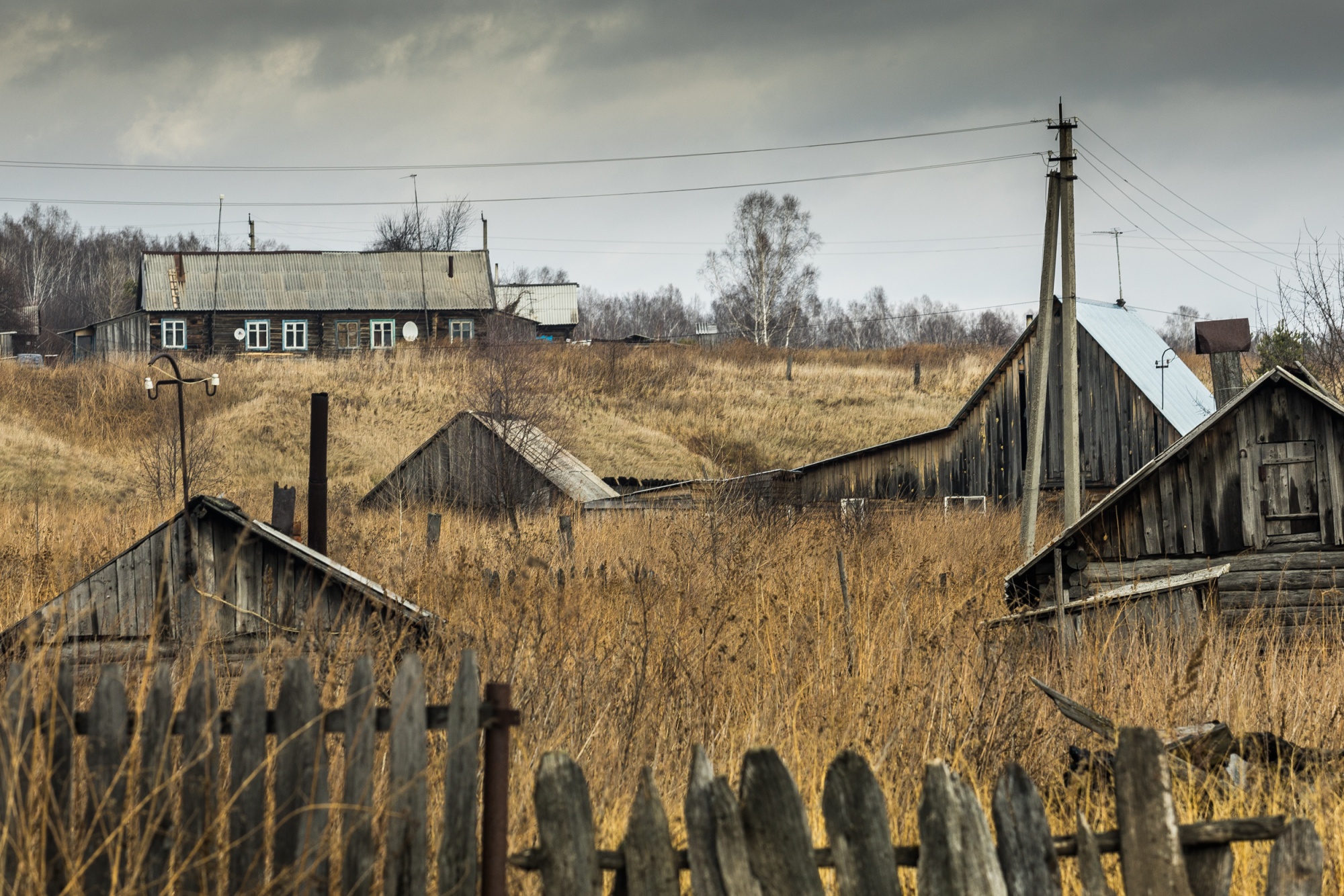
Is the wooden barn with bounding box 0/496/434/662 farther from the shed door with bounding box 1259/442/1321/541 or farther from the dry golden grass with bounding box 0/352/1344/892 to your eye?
the shed door with bounding box 1259/442/1321/541

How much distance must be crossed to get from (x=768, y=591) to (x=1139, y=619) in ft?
10.1

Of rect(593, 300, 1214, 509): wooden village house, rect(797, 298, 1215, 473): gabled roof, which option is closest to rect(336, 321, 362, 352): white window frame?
rect(593, 300, 1214, 509): wooden village house

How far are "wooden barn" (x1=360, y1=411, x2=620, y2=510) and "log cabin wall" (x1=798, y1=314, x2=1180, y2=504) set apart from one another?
17.8 feet

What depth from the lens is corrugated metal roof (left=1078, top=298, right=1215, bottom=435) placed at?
21984 mm

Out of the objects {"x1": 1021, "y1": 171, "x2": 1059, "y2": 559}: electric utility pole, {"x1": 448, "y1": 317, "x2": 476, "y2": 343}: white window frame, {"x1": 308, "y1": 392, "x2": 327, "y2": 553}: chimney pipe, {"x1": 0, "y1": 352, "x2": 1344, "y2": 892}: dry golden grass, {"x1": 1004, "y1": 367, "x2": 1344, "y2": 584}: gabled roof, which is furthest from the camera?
{"x1": 448, "y1": 317, "x2": 476, "y2": 343}: white window frame

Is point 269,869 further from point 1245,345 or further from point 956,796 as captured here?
point 1245,345

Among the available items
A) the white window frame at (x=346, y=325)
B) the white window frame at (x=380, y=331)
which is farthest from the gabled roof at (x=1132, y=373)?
the white window frame at (x=346, y=325)

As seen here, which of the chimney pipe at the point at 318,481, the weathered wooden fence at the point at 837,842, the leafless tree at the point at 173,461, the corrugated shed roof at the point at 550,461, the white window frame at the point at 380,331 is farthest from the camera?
the white window frame at the point at 380,331

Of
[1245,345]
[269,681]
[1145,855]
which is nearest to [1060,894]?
[1145,855]

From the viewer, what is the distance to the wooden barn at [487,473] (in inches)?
965

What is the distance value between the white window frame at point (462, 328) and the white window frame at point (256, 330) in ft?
24.7

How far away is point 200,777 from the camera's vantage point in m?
2.97

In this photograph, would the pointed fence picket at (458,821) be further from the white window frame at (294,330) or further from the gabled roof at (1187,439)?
the white window frame at (294,330)

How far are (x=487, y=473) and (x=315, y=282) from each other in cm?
2608
